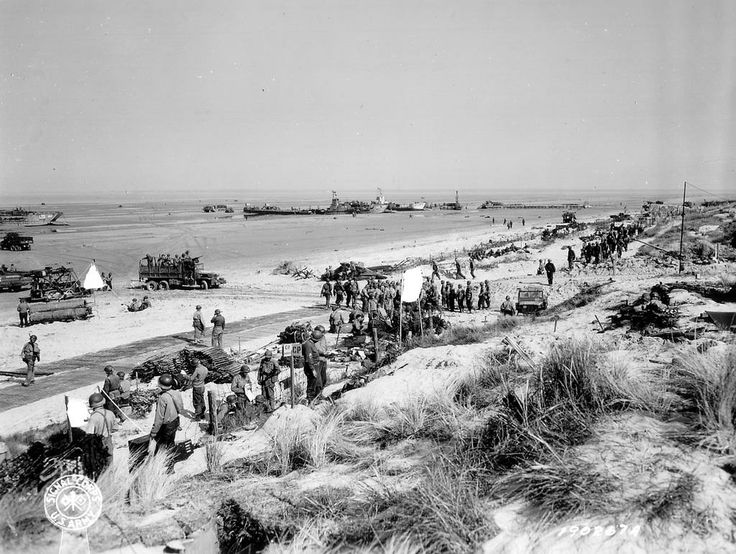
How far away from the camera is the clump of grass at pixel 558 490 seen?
12.0ft

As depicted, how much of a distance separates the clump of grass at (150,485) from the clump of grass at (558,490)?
10.4 ft

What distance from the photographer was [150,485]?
16.8ft

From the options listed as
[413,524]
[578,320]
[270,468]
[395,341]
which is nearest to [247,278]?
[395,341]

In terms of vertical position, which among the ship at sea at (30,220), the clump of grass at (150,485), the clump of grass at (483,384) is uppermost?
the ship at sea at (30,220)

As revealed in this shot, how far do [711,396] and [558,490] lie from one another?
198 cm

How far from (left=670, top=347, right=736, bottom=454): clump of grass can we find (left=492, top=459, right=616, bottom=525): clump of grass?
100cm

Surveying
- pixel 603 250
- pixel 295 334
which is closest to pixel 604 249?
pixel 603 250

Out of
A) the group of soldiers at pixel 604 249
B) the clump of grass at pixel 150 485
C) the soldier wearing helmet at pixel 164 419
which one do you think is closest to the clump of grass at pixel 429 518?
the clump of grass at pixel 150 485

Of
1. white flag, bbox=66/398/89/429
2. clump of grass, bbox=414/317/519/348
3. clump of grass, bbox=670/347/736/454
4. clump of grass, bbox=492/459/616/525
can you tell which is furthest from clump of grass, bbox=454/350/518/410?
clump of grass, bbox=414/317/519/348

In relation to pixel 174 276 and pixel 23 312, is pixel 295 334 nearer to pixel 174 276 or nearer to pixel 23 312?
pixel 23 312

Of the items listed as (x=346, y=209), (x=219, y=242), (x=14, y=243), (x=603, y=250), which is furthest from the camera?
(x=346, y=209)

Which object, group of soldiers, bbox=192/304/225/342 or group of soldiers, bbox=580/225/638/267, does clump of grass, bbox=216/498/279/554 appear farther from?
group of soldiers, bbox=580/225/638/267

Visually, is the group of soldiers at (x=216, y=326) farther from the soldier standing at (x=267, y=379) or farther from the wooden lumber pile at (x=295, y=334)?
the soldier standing at (x=267, y=379)

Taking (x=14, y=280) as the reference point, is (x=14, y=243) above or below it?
above
